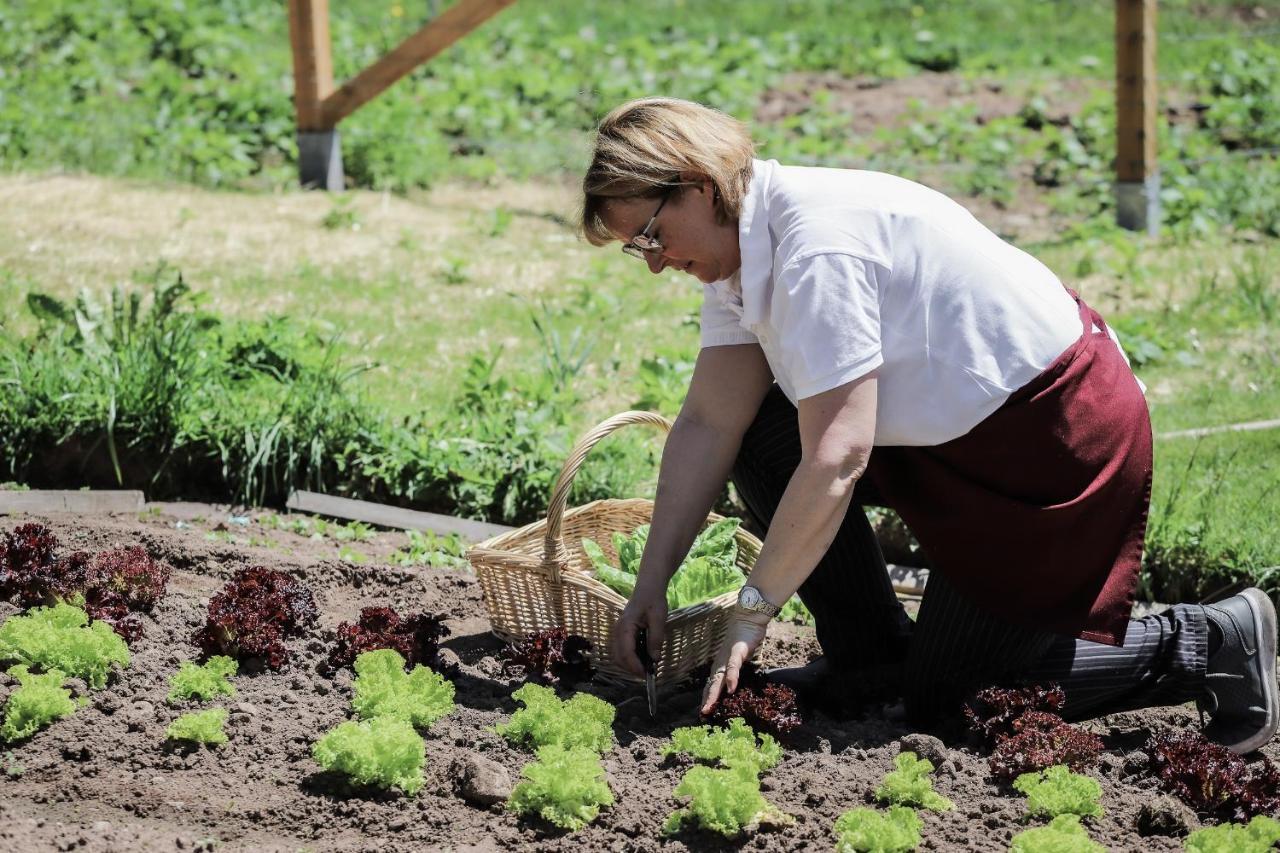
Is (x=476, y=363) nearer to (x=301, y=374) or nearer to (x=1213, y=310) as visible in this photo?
(x=301, y=374)

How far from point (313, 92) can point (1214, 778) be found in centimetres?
607

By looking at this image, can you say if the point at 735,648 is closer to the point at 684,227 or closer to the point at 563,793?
the point at 563,793

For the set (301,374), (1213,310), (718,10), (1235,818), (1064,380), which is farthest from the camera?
(718,10)

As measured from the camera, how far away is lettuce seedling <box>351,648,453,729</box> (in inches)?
123

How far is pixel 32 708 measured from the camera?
2.99 metres

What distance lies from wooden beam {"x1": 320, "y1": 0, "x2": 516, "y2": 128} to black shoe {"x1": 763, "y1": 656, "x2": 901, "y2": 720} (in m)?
4.75

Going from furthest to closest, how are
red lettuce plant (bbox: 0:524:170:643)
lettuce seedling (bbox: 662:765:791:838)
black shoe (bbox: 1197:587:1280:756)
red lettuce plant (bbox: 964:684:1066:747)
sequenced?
red lettuce plant (bbox: 0:524:170:643), black shoe (bbox: 1197:587:1280:756), red lettuce plant (bbox: 964:684:1066:747), lettuce seedling (bbox: 662:765:791:838)

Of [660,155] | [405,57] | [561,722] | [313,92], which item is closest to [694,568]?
[561,722]

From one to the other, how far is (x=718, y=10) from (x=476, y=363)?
24.0ft

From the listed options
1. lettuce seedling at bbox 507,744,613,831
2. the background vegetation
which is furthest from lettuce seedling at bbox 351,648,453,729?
the background vegetation

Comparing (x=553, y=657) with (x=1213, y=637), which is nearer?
(x=1213, y=637)

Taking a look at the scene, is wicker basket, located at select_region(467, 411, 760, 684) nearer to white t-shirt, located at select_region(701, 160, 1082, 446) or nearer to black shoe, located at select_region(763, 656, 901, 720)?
black shoe, located at select_region(763, 656, 901, 720)

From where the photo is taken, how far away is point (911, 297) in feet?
9.57

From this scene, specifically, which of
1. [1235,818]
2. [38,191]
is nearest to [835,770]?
[1235,818]
